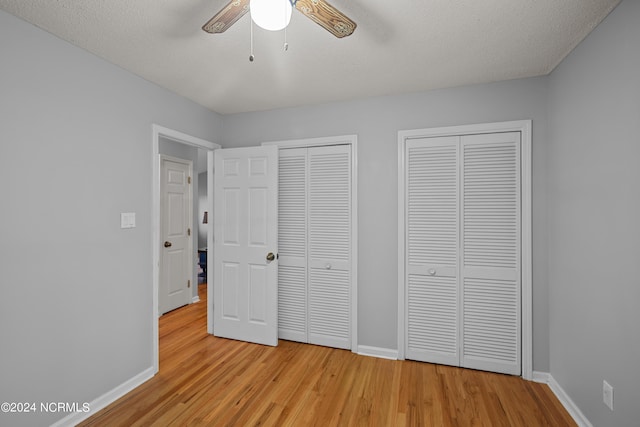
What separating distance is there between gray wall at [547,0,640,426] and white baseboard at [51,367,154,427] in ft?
10.4

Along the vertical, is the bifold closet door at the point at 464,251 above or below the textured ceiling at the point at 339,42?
below

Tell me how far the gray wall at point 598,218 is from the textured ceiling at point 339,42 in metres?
0.25

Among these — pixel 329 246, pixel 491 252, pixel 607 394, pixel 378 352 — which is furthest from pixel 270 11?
pixel 378 352

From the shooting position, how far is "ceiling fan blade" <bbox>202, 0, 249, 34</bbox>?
1233 millimetres

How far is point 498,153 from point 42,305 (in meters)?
3.48

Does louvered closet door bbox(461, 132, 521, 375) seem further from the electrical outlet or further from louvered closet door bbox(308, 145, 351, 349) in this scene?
louvered closet door bbox(308, 145, 351, 349)

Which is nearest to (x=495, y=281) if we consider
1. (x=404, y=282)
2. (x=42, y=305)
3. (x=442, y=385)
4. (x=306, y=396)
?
(x=404, y=282)

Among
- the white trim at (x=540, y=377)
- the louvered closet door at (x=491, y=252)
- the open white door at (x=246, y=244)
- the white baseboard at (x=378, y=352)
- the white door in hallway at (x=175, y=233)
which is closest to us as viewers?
the white trim at (x=540, y=377)

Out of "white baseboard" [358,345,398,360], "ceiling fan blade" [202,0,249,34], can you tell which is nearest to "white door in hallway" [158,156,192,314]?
"white baseboard" [358,345,398,360]

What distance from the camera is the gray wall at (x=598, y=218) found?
59.4 inches

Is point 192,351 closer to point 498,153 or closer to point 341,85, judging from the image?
point 341,85

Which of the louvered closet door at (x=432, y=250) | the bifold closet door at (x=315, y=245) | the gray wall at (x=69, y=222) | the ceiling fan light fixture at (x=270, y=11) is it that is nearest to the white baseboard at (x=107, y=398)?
the gray wall at (x=69, y=222)

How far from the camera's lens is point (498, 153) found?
101 inches

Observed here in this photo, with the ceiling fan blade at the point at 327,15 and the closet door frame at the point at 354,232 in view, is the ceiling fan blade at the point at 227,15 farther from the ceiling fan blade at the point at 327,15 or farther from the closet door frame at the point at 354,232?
the closet door frame at the point at 354,232
